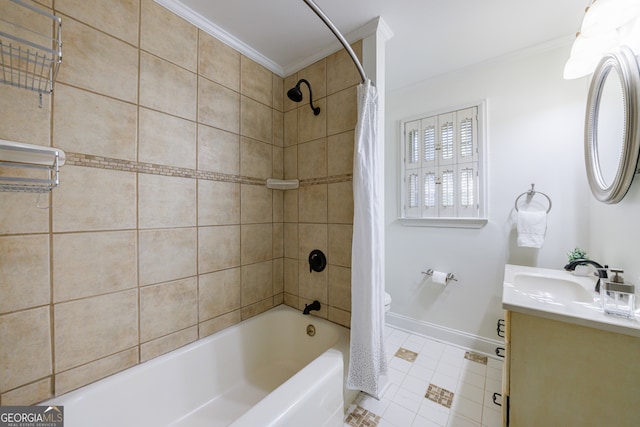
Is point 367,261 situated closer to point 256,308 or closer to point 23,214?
point 256,308

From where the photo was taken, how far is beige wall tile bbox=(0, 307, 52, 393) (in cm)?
87

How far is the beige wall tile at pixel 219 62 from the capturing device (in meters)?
1.44

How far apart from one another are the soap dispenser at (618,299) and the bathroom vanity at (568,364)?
0.09 feet

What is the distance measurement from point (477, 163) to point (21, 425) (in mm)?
2900

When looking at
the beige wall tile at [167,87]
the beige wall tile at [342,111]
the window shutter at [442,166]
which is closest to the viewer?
the beige wall tile at [167,87]

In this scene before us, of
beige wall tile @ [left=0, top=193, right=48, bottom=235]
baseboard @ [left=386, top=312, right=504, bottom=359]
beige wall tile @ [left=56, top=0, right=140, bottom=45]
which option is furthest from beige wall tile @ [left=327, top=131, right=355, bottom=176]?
baseboard @ [left=386, top=312, right=504, bottom=359]

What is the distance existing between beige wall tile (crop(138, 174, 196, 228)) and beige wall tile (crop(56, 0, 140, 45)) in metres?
0.66

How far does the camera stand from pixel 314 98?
5.64 feet

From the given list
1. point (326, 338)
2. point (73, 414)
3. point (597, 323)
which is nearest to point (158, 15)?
point (73, 414)

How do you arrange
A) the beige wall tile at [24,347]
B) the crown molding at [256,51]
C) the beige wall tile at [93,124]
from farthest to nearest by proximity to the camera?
the crown molding at [256,51] < the beige wall tile at [93,124] < the beige wall tile at [24,347]

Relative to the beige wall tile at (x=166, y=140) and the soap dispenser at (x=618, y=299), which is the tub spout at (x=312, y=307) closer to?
the beige wall tile at (x=166, y=140)

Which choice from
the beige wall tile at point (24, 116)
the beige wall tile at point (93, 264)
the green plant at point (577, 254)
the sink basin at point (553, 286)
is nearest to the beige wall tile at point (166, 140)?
the beige wall tile at point (24, 116)

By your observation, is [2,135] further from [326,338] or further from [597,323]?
[597,323]

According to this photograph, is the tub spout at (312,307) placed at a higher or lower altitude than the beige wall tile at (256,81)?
lower
